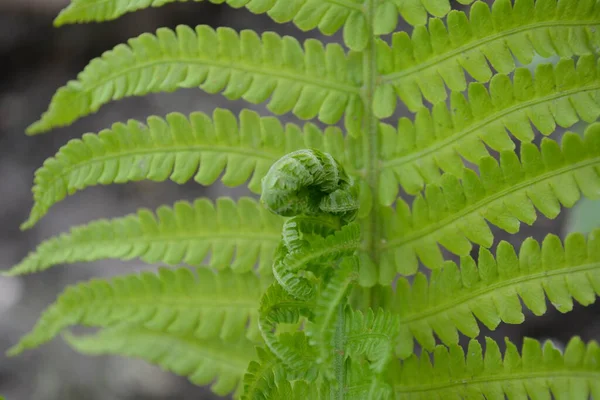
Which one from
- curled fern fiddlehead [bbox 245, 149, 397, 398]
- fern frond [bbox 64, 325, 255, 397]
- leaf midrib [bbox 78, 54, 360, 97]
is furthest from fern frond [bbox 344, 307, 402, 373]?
fern frond [bbox 64, 325, 255, 397]

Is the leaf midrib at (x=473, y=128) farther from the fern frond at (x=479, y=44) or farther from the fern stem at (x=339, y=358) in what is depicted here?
the fern stem at (x=339, y=358)

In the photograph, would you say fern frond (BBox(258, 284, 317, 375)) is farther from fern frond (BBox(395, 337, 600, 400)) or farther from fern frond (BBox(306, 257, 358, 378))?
fern frond (BBox(395, 337, 600, 400))

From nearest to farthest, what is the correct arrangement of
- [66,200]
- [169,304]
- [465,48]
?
[465,48] < [169,304] < [66,200]

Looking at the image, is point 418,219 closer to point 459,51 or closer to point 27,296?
point 459,51

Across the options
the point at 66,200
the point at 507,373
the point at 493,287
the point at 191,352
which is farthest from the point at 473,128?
the point at 66,200

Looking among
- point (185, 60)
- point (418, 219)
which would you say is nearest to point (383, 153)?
point (418, 219)

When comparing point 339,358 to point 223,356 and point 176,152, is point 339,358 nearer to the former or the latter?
point 176,152
